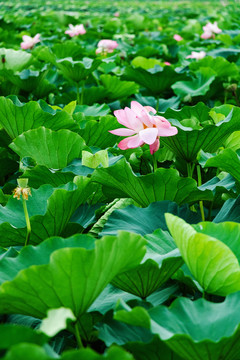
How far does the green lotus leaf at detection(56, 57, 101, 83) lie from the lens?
6.45 feet

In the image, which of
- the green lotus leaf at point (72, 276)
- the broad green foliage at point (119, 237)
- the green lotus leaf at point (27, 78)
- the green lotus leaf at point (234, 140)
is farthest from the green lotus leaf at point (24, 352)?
the green lotus leaf at point (27, 78)

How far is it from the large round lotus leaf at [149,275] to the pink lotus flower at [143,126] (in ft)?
0.98

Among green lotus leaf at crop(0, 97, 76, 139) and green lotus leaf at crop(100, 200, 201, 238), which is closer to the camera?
green lotus leaf at crop(100, 200, 201, 238)

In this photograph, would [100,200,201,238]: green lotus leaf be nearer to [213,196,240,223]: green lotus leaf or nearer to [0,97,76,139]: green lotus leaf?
[213,196,240,223]: green lotus leaf

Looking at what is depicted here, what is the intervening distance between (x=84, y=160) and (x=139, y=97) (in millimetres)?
1053

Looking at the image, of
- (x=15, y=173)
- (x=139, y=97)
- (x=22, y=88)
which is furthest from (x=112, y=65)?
(x=15, y=173)

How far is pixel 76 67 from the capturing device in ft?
6.52

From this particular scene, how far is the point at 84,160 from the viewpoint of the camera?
3.75 ft

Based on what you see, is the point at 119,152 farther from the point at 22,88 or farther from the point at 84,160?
the point at 22,88

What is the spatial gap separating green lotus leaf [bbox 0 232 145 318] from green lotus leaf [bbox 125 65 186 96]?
153cm

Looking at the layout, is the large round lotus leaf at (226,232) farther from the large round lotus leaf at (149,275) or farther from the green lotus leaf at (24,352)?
the green lotus leaf at (24,352)

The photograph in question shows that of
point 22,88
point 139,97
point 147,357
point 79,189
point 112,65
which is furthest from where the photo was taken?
point 112,65

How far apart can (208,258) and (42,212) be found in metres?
0.45

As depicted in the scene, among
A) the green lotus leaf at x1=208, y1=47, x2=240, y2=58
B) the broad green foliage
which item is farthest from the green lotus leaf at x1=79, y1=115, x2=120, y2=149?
the green lotus leaf at x1=208, y1=47, x2=240, y2=58
